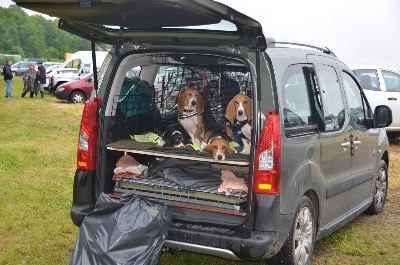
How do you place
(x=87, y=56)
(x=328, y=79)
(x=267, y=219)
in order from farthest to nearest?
1. (x=87, y=56)
2. (x=328, y=79)
3. (x=267, y=219)

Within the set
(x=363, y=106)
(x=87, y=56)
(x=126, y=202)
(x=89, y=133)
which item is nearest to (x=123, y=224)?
(x=126, y=202)

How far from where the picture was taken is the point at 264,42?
4.18 metres

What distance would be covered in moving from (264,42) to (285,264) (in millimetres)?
1716

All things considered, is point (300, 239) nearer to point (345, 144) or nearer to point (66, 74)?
point (345, 144)

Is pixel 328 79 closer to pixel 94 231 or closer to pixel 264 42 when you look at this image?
pixel 264 42

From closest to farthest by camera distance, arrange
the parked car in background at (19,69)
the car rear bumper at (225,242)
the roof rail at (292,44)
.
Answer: the car rear bumper at (225,242) → the roof rail at (292,44) → the parked car in background at (19,69)

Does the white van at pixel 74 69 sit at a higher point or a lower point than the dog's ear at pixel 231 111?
higher

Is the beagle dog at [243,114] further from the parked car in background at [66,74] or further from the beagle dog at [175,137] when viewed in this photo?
the parked car in background at [66,74]

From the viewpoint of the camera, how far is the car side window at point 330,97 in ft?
16.9

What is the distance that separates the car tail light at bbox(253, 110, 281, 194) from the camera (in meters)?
4.16

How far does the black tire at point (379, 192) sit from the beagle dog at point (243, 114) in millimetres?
2637

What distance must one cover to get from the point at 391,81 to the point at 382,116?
28.3 ft

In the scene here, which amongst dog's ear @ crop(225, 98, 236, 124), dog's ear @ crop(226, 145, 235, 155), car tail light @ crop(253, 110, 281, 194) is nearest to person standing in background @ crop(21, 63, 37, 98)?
dog's ear @ crop(225, 98, 236, 124)

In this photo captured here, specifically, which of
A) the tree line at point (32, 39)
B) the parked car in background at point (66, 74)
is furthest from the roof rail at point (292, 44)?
the tree line at point (32, 39)
